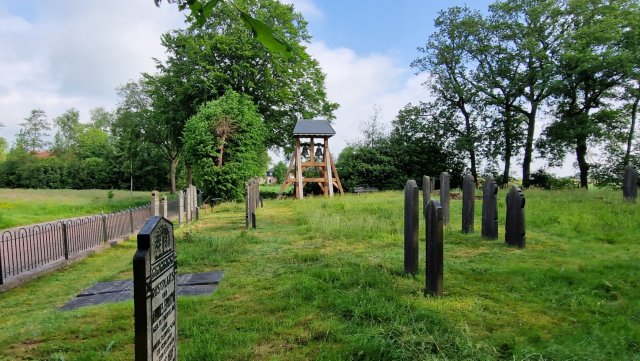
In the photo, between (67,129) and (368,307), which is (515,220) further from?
(67,129)

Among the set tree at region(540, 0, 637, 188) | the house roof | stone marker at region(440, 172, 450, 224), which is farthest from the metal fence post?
tree at region(540, 0, 637, 188)

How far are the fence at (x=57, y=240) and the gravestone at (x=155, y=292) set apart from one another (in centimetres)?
546

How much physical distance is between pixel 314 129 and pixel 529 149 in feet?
49.5

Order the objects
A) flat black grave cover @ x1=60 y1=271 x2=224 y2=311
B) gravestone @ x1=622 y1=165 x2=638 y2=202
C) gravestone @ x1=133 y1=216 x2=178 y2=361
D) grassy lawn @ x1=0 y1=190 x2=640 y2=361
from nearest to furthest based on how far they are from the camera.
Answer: gravestone @ x1=133 y1=216 x2=178 y2=361
grassy lawn @ x1=0 y1=190 x2=640 y2=361
flat black grave cover @ x1=60 y1=271 x2=224 y2=311
gravestone @ x1=622 y1=165 x2=638 y2=202

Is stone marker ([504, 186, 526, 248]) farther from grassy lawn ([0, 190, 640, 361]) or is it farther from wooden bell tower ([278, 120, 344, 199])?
wooden bell tower ([278, 120, 344, 199])

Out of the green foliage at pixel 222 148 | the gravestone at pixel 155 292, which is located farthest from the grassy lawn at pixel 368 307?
the green foliage at pixel 222 148

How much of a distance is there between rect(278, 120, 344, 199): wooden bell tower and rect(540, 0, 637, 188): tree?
14.0 metres

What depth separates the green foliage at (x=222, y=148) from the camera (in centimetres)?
2253

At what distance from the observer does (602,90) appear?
83.7 ft

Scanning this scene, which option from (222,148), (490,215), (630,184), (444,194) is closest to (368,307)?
(490,215)

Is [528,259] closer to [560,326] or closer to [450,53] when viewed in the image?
[560,326]

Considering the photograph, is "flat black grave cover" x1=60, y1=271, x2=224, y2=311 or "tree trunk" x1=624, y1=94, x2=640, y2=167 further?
"tree trunk" x1=624, y1=94, x2=640, y2=167

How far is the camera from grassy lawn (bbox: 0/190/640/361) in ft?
12.0

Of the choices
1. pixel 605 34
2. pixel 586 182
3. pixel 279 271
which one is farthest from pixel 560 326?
pixel 586 182
